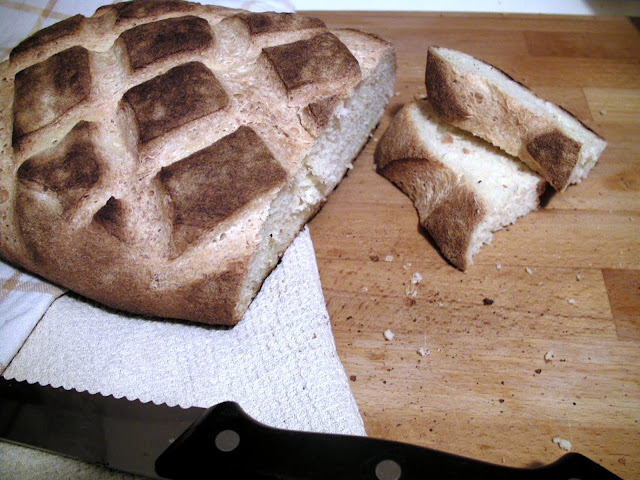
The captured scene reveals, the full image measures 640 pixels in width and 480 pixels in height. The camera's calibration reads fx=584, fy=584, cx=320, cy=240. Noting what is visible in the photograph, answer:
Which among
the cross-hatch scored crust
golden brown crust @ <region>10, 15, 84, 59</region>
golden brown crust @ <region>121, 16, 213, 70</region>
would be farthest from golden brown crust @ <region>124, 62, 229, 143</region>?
golden brown crust @ <region>10, 15, 84, 59</region>

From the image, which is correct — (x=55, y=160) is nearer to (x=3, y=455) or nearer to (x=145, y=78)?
(x=145, y=78)

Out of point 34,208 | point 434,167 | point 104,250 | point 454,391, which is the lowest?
point 454,391

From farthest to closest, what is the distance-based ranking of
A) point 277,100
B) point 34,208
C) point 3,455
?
point 277,100, point 34,208, point 3,455

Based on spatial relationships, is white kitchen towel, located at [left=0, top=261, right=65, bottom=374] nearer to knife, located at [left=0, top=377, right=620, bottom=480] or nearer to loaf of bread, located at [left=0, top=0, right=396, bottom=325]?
loaf of bread, located at [left=0, top=0, right=396, bottom=325]

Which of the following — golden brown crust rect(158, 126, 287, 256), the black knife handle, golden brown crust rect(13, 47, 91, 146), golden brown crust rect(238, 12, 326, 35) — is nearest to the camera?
the black knife handle

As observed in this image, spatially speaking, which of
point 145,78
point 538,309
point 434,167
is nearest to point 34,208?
point 145,78

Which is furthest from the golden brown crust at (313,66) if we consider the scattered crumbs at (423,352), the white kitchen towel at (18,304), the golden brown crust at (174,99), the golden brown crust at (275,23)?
the white kitchen towel at (18,304)

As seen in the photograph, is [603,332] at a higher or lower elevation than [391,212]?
lower
